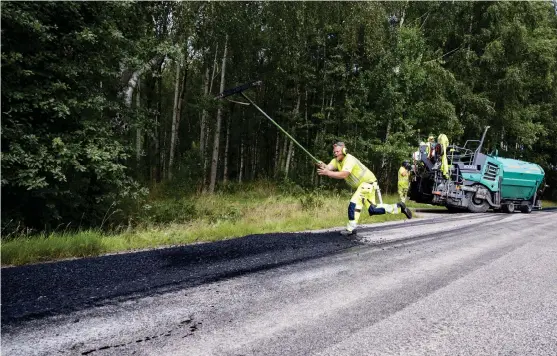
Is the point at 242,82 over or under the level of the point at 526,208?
over

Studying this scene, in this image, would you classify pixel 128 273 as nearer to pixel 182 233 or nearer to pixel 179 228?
pixel 182 233

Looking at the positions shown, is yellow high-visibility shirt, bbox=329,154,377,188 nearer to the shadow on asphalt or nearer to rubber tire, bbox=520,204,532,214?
the shadow on asphalt

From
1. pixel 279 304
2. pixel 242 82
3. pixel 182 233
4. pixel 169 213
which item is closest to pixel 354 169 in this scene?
pixel 182 233

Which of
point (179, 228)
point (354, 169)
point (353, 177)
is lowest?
point (179, 228)

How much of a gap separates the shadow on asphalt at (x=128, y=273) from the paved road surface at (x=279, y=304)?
1 cm

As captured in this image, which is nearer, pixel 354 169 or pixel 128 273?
pixel 128 273

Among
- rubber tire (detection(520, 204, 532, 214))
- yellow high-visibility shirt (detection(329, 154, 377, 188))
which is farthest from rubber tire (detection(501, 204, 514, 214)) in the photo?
yellow high-visibility shirt (detection(329, 154, 377, 188))

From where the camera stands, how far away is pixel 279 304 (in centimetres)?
302

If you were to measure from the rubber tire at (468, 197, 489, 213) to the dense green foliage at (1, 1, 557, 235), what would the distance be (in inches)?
187

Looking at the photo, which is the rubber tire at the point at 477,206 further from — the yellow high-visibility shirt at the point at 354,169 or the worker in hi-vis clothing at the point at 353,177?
the yellow high-visibility shirt at the point at 354,169

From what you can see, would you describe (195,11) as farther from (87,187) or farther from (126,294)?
(126,294)

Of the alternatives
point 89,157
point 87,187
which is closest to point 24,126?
point 89,157

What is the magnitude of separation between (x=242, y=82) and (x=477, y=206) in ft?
43.0

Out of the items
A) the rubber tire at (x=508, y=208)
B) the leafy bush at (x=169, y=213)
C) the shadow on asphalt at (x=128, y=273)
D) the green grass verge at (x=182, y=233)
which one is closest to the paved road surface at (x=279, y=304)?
the shadow on asphalt at (x=128, y=273)
